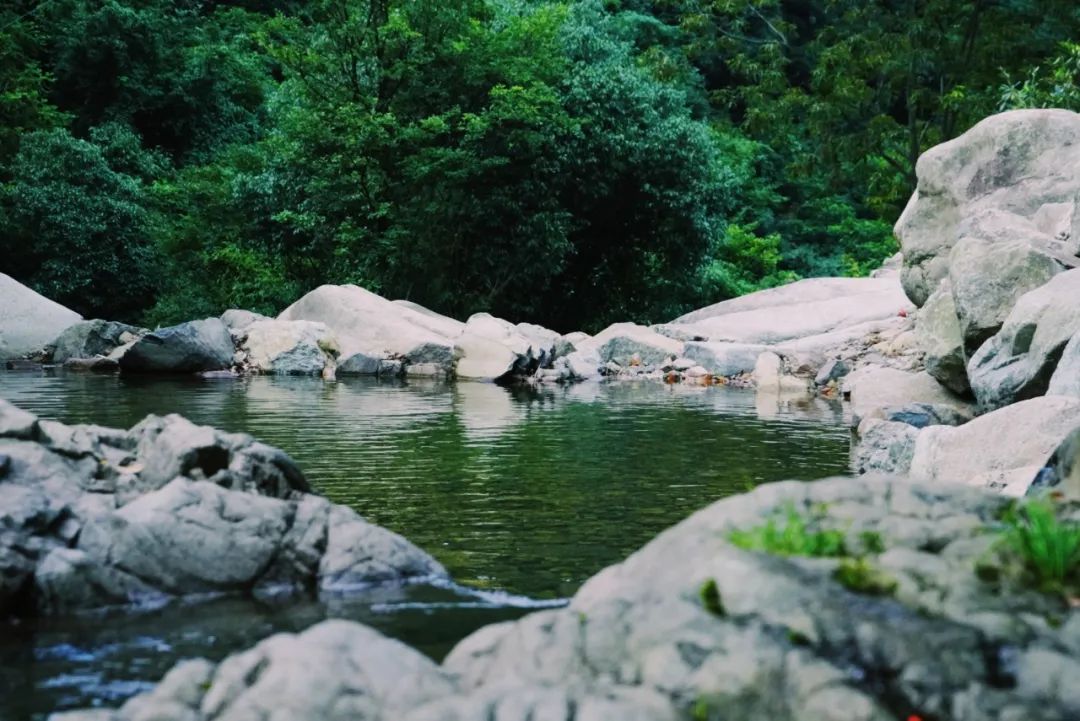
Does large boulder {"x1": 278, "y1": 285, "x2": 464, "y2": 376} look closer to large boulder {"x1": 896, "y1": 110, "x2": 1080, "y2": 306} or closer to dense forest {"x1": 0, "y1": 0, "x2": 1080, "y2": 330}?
dense forest {"x1": 0, "y1": 0, "x2": 1080, "y2": 330}

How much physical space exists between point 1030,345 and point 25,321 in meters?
21.6

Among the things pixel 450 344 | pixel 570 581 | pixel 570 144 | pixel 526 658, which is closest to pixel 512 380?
pixel 450 344

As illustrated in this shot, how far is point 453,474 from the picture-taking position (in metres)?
12.1

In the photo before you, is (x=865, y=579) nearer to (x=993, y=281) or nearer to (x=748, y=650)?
(x=748, y=650)

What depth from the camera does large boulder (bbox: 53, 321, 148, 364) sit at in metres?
25.8

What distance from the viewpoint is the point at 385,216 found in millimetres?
31781

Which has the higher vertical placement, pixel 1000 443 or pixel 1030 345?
pixel 1030 345

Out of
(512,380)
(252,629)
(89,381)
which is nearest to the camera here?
(252,629)

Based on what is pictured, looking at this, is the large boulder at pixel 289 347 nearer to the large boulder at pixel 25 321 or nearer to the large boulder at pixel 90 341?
the large boulder at pixel 90 341

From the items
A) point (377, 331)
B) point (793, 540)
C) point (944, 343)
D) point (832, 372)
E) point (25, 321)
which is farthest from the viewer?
point (25, 321)

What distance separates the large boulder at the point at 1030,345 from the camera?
12.1m

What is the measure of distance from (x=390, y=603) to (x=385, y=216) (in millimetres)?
25388

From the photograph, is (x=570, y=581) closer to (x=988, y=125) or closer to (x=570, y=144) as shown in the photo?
(x=988, y=125)

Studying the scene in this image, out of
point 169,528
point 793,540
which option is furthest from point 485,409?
point 793,540
